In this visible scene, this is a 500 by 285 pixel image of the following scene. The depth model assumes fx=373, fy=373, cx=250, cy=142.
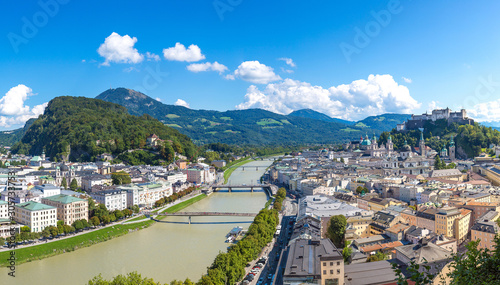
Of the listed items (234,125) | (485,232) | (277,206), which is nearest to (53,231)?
(277,206)

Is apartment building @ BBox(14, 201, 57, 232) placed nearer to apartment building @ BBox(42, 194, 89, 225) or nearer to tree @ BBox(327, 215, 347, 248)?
apartment building @ BBox(42, 194, 89, 225)

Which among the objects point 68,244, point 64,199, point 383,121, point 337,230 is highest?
point 383,121

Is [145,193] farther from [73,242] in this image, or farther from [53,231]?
[73,242]

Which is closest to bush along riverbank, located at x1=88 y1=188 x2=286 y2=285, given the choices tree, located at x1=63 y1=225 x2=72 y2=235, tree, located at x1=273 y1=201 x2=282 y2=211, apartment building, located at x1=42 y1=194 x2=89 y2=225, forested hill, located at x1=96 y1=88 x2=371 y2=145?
tree, located at x1=273 y1=201 x2=282 y2=211

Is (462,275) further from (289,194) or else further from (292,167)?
(292,167)

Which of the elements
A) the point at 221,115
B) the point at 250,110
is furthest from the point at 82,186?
the point at 250,110

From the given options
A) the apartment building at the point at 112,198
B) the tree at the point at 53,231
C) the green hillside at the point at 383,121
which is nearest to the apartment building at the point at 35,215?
the tree at the point at 53,231
